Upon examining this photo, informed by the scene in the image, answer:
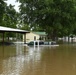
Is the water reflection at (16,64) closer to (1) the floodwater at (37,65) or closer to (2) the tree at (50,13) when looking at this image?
(1) the floodwater at (37,65)

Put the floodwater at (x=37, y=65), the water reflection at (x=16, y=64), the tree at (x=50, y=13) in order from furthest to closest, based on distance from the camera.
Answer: the tree at (x=50, y=13)
the water reflection at (x=16, y=64)
the floodwater at (x=37, y=65)

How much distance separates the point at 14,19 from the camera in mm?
47156

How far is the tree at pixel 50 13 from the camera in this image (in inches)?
1912

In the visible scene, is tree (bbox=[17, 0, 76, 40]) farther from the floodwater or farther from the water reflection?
the water reflection

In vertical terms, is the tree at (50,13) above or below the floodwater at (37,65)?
above

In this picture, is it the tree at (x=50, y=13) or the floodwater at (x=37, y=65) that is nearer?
the floodwater at (x=37, y=65)

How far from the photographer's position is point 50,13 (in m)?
48.4

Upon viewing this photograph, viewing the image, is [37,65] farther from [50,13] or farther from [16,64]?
[50,13]

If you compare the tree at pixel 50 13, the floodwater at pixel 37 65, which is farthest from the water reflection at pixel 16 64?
the tree at pixel 50 13

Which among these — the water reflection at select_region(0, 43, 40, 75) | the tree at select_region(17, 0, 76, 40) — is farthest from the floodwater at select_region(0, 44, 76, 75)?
the tree at select_region(17, 0, 76, 40)

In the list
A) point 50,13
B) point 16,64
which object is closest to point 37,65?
point 16,64

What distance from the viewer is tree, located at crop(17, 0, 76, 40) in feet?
159

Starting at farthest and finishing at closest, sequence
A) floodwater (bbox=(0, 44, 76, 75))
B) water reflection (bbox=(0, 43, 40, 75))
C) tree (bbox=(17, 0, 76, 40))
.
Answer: tree (bbox=(17, 0, 76, 40))
water reflection (bbox=(0, 43, 40, 75))
floodwater (bbox=(0, 44, 76, 75))

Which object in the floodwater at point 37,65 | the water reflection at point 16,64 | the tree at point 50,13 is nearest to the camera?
the floodwater at point 37,65
